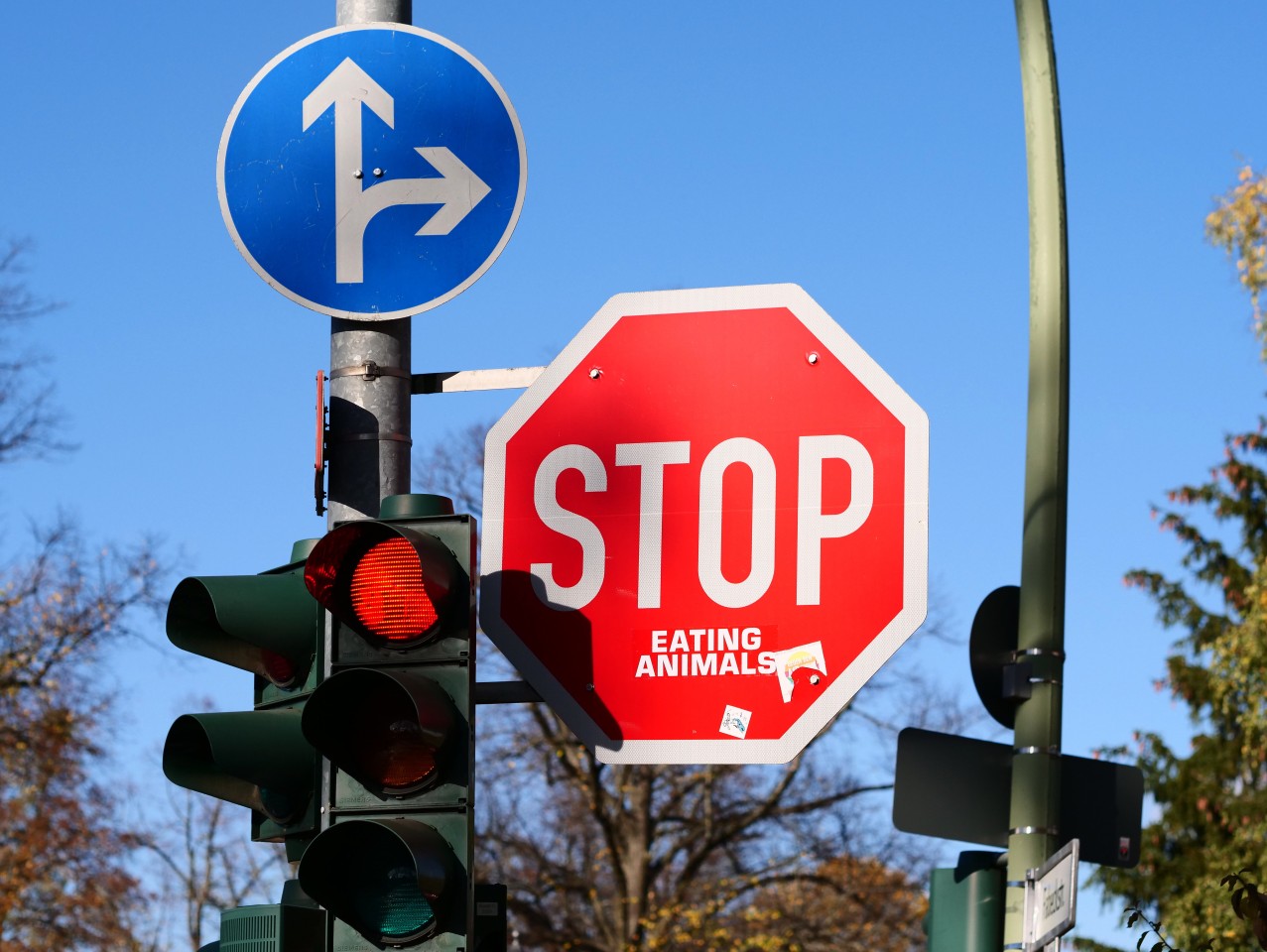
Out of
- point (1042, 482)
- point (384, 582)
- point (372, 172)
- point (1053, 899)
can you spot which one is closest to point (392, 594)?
point (384, 582)

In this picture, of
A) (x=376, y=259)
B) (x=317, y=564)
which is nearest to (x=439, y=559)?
(x=317, y=564)

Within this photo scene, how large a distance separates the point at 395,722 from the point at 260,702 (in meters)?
0.61

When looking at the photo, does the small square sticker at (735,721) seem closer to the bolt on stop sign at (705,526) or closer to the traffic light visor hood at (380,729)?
the bolt on stop sign at (705,526)

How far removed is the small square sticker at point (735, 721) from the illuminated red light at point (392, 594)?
57 centimetres

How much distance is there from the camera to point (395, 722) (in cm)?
353

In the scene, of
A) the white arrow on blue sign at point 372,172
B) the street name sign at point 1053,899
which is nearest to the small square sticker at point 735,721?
the white arrow on blue sign at point 372,172

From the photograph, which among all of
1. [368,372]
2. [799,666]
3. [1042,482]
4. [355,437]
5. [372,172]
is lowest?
[799,666]

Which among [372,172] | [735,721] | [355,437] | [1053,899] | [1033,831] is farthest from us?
[1033,831]

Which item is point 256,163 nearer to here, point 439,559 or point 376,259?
point 376,259

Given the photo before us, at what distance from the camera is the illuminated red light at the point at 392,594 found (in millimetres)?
3514

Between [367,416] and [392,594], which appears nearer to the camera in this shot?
[392,594]

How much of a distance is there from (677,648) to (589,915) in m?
25.9

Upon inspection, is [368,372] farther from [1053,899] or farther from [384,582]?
[1053,899]

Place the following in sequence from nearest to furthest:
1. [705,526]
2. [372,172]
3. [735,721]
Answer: [735,721] → [705,526] → [372,172]
